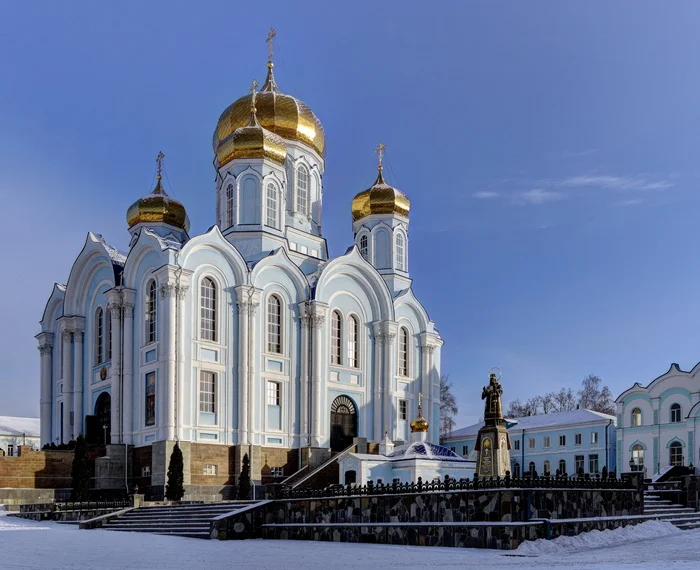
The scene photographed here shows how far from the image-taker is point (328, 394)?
34.3 m

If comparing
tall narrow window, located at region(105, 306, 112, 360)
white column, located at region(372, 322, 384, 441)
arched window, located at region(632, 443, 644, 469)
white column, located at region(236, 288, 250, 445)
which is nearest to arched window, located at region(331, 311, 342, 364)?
white column, located at region(372, 322, 384, 441)

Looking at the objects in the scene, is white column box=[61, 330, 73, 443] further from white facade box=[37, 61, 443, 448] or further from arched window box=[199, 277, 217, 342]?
arched window box=[199, 277, 217, 342]

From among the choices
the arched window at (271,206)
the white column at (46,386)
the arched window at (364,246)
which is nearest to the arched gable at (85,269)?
the white column at (46,386)

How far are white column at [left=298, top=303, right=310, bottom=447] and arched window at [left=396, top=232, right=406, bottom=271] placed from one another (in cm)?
856

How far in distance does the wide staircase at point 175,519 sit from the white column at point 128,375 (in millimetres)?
7857

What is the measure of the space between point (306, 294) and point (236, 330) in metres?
3.71

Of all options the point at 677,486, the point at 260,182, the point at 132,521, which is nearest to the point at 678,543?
the point at 677,486

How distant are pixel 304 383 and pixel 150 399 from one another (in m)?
6.17

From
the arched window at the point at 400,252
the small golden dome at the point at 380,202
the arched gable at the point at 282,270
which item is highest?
the small golden dome at the point at 380,202

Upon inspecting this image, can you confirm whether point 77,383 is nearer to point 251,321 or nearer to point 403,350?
point 251,321

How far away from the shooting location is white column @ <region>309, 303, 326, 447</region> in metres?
33.1

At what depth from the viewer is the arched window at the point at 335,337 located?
35062mm

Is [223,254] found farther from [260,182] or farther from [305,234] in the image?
[305,234]

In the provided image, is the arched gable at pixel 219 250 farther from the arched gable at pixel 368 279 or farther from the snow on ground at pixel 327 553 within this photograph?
the snow on ground at pixel 327 553
